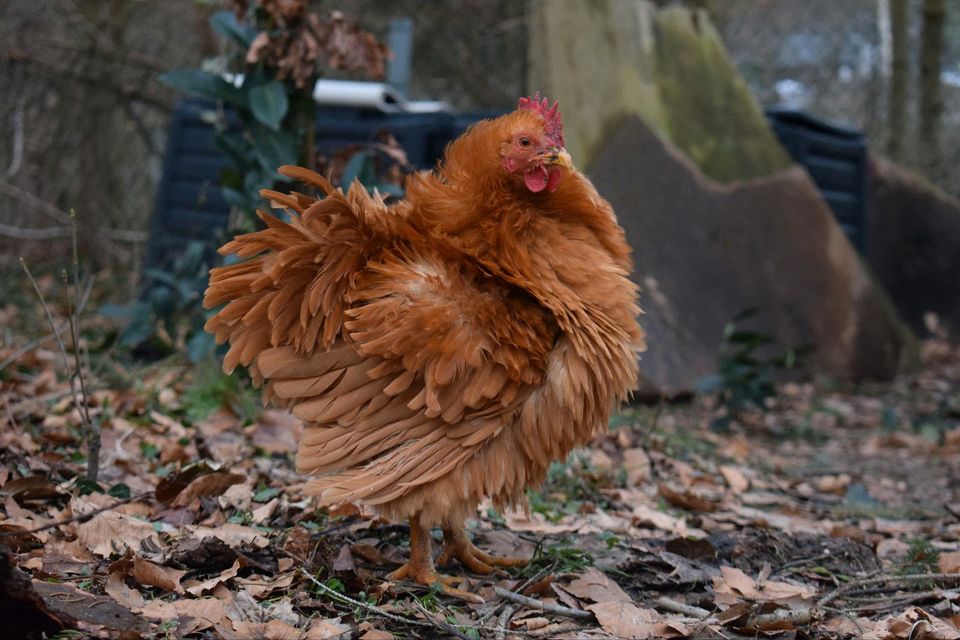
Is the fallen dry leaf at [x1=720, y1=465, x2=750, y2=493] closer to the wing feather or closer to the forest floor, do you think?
the forest floor

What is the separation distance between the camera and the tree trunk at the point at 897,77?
33.0 feet

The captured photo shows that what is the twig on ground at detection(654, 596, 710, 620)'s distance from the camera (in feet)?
9.91

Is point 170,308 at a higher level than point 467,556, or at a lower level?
higher

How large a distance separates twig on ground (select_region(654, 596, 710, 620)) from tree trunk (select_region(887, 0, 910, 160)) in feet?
28.5

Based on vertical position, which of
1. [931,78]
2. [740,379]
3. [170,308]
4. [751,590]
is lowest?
[751,590]

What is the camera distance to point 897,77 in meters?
10.3

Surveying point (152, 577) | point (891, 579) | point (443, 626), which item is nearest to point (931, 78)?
point (891, 579)

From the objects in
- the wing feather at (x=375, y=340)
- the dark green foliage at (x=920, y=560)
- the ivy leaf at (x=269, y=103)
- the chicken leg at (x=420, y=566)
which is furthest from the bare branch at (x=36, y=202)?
the dark green foliage at (x=920, y=560)

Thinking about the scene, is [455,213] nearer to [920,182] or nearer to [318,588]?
[318,588]

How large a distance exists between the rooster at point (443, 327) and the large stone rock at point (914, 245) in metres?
6.67

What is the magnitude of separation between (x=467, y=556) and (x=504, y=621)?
1.61 feet

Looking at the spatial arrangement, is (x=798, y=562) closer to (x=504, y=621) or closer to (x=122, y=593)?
(x=504, y=621)

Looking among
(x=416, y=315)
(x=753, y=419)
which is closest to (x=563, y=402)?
(x=416, y=315)

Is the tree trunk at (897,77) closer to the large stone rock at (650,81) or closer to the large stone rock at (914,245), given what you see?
the large stone rock at (914,245)
